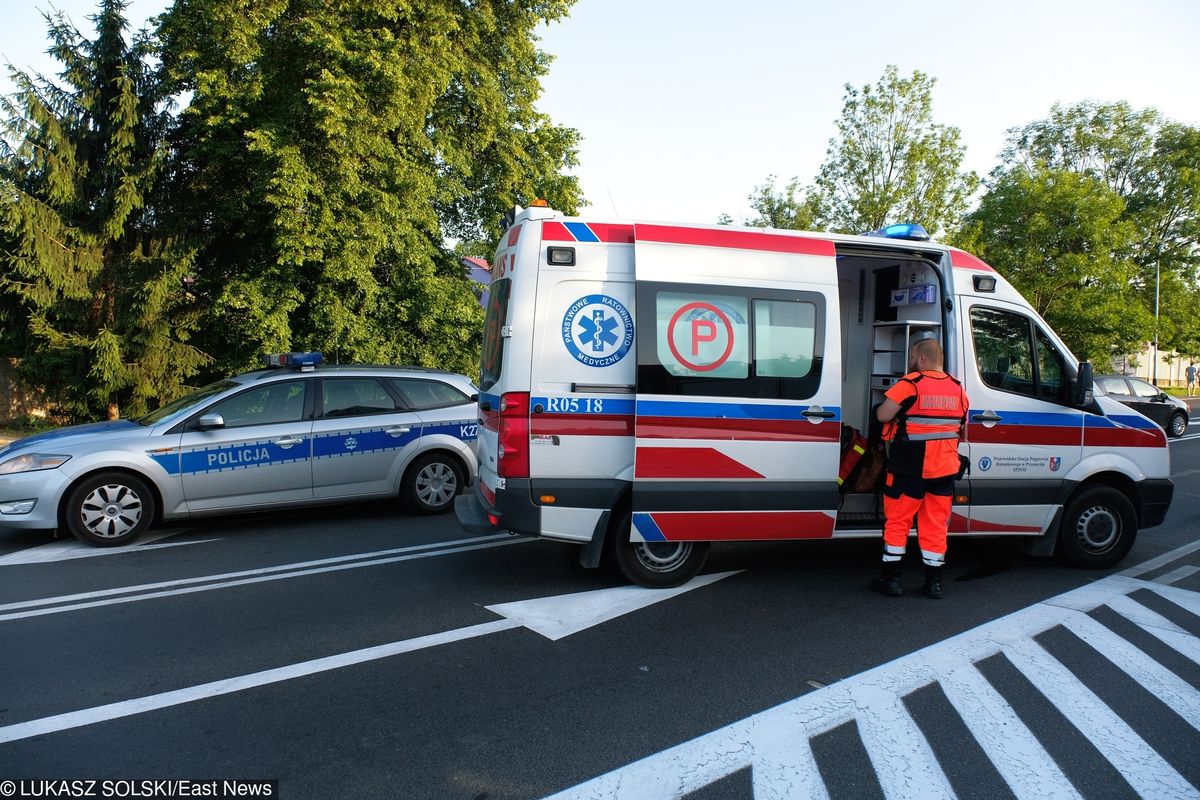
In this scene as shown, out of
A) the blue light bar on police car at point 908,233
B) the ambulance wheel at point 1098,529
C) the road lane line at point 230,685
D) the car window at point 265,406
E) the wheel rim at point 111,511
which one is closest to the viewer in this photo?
the road lane line at point 230,685

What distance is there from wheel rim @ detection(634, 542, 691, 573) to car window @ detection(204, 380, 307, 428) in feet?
13.7

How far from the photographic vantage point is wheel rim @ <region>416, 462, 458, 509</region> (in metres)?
8.21

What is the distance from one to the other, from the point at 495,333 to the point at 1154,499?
5.66 m

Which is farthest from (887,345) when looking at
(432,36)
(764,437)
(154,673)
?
(432,36)

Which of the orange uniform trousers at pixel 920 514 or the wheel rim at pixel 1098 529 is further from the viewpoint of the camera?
the wheel rim at pixel 1098 529

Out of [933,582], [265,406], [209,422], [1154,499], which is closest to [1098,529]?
[1154,499]

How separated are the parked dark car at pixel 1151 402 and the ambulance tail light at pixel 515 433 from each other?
18997mm

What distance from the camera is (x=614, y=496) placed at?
5.11 m

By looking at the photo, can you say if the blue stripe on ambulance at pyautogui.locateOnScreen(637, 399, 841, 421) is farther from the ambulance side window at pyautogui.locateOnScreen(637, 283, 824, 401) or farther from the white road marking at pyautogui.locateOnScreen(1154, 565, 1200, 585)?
the white road marking at pyautogui.locateOnScreen(1154, 565, 1200, 585)

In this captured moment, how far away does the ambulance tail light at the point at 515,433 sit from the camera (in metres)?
4.98

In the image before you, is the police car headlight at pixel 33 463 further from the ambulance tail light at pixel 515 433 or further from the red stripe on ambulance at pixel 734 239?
the red stripe on ambulance at pixel 734 239

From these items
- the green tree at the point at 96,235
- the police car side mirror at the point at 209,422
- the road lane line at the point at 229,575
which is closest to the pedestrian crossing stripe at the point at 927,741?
the road lane line at the point at 229,575

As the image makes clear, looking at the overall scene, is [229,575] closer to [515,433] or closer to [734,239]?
[515,433]

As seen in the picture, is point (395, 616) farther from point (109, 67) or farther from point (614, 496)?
point (109, 67)
